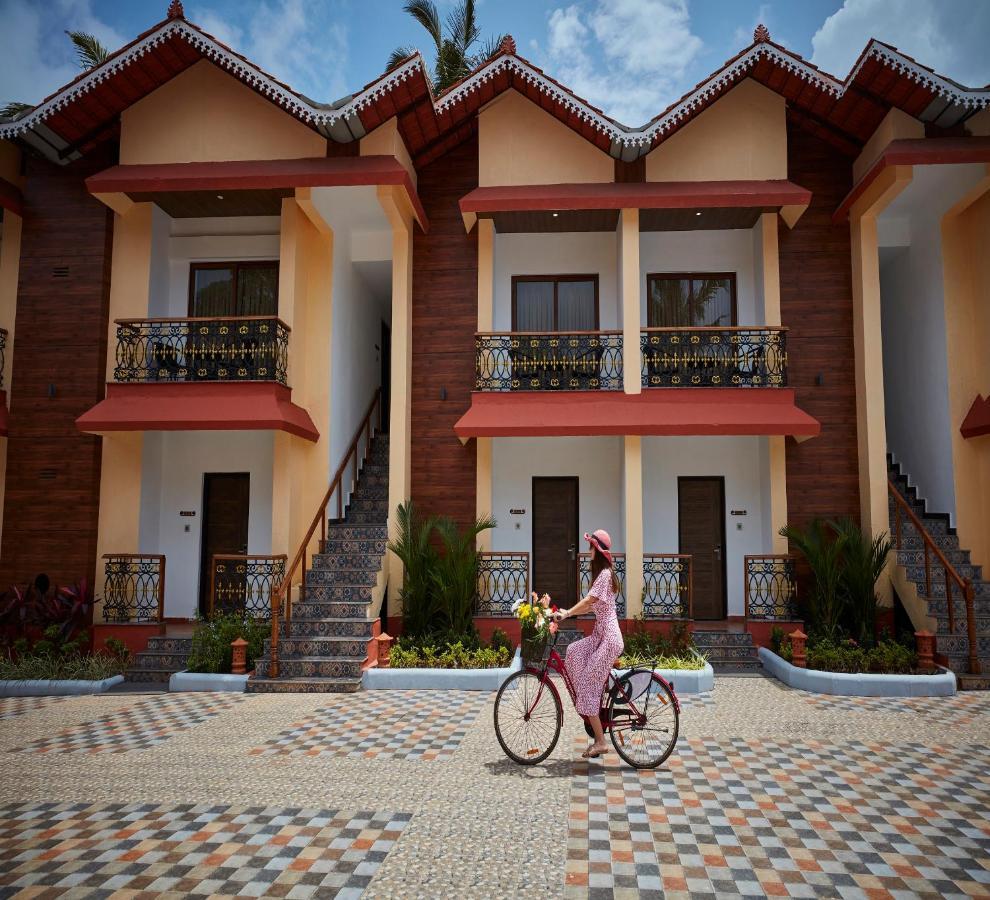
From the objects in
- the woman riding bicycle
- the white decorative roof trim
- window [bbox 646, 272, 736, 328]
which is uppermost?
the white decorative roof trim

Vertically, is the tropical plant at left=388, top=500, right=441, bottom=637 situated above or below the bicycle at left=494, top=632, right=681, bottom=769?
above

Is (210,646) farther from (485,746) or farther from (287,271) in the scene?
(287,271)

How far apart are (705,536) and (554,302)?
15.0ft

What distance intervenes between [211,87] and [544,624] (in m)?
9.65

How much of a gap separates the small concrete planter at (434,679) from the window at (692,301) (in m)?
6.44

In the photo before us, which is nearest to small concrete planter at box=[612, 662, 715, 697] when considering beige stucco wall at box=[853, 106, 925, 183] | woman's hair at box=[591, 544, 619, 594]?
woman's hair at box=[591, 544, 619, 594]

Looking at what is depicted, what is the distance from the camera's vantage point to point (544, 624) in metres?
5.73

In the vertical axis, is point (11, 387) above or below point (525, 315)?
below

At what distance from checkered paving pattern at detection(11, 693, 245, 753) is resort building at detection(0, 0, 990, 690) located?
1.52 meters

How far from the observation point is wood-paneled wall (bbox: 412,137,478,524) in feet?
37.1

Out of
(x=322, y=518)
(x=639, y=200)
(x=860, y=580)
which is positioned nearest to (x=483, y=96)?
(x=639, y=200)

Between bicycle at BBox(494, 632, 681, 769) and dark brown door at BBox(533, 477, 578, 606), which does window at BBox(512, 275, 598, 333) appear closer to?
dark brown door at BBox(533, 477, 578, 606)

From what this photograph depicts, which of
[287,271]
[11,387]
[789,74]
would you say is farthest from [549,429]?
[11,387]

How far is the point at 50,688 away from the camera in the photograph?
29.5ft
